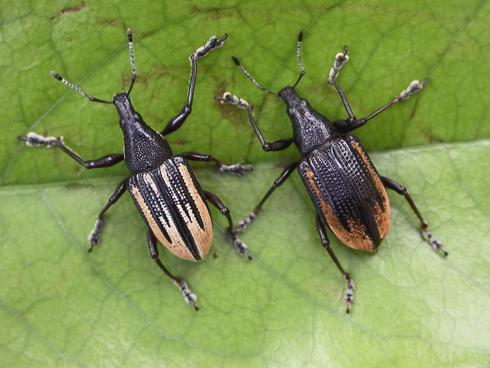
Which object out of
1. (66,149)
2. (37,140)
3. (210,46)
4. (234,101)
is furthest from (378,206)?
(37,140)

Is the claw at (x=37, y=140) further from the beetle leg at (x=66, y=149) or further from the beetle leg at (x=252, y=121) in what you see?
the beetle leg at (x=252, y=121)

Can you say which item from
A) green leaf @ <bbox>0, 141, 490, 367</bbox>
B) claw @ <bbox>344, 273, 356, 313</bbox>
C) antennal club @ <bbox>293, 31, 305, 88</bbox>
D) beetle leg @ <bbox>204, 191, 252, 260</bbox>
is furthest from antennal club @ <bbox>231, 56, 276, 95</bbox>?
claw @ <bbox>344, 273, 356, 313</bbox>

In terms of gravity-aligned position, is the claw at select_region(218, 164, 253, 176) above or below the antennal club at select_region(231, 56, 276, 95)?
below

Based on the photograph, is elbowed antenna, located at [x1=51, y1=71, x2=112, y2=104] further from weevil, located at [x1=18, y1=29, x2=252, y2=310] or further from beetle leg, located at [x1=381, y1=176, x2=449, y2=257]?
beetle leg, located at [x1=381, y1=176, x2=449, y2=257]

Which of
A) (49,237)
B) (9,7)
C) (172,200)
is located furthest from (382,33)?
(49,237)

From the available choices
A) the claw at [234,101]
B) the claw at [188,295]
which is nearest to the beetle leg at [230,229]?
the claw at [188,295]
